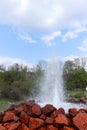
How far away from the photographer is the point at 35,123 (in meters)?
8.54

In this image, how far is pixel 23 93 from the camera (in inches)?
1059

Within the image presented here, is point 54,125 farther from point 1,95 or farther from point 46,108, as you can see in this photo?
point 1,95

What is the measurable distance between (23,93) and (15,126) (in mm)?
18396

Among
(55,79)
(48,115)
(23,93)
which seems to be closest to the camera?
(48,115)

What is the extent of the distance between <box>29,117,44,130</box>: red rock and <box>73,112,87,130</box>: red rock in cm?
87

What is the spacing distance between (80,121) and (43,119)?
977mm

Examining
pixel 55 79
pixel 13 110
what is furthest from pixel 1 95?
pixel 13 110

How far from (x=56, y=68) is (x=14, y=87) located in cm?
1574

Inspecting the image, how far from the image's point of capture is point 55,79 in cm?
1284

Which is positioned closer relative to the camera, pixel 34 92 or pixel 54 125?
pixel 54 125

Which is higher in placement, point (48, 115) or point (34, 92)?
point (34, 92)

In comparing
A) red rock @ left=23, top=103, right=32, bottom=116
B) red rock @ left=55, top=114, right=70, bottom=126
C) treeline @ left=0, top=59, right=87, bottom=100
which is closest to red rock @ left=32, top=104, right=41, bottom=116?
red rock @ left=23, top=103, right=32, bottom=116

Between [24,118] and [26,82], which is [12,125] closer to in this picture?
[24,118]

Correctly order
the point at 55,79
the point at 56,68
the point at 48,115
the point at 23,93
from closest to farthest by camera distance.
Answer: the point at 48,115 < the point at 56,68 < the point at 55,79 < the point at 23,93
